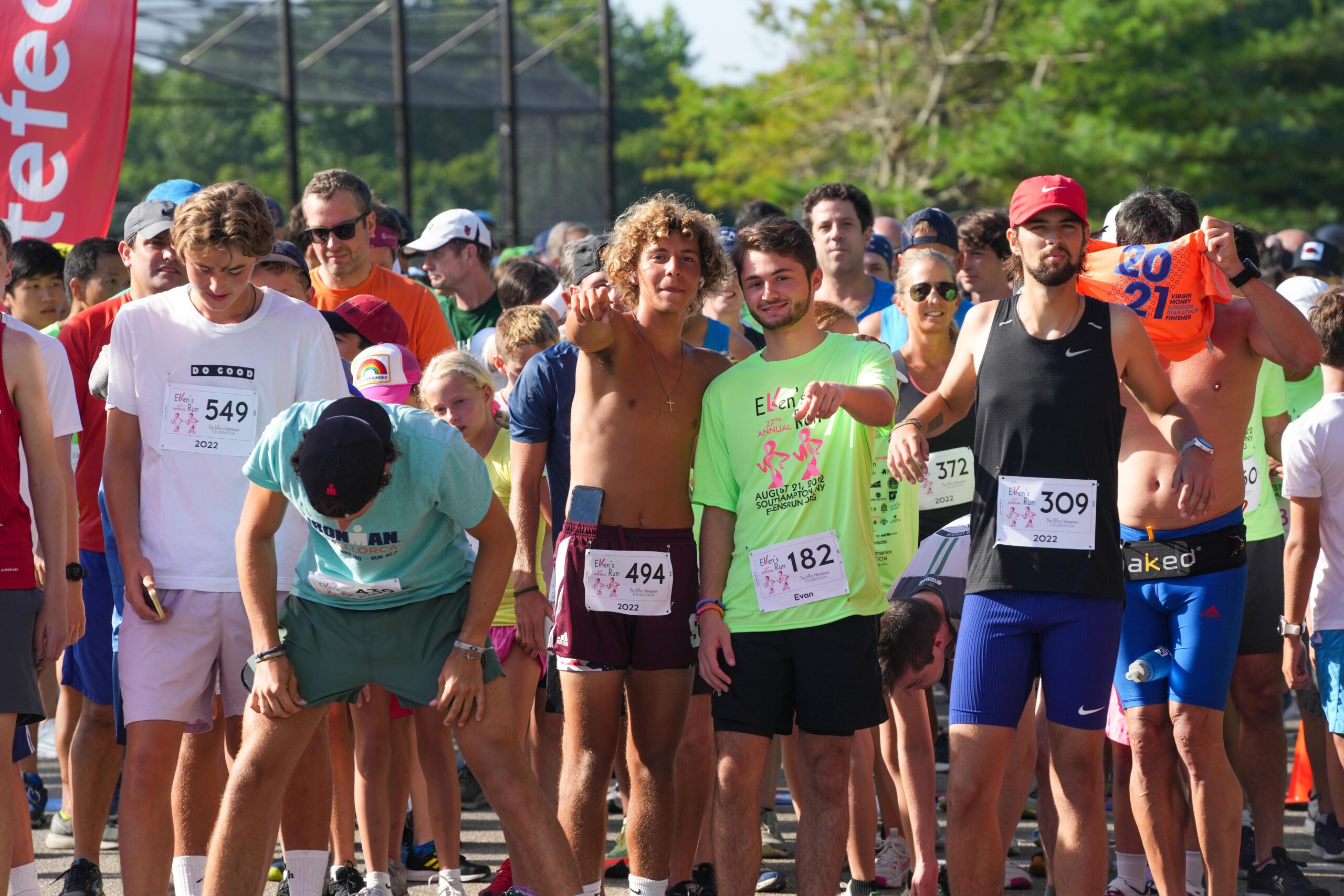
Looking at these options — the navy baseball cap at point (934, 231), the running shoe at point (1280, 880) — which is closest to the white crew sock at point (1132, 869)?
the running shoe at point (1280, 880)

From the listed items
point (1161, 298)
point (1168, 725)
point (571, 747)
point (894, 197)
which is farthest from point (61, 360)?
point (894, 197)

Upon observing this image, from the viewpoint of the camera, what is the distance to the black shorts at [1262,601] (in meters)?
5.05

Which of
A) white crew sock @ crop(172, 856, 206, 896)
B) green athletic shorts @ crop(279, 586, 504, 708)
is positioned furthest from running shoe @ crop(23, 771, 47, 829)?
green athletic shorts @ crop(279, 586, 504, 708)

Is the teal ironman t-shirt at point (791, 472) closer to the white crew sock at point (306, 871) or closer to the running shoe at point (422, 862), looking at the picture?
the white crew sock at point (306, 871)

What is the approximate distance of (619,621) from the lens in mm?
4160

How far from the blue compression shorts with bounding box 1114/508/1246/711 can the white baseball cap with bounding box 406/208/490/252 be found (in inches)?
137

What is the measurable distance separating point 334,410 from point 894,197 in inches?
816

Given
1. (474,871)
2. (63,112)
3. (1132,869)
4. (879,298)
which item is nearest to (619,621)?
(474,871)

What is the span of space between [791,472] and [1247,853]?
2.35 m

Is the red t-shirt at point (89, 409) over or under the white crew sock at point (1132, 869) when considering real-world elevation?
over

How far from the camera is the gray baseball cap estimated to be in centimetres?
490

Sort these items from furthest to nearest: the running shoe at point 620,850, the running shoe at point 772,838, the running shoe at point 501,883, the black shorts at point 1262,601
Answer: the running shoe at point 772,838
the running shoe at point 620,850
the black shorts at point 1262,601
the running shoe at point 501,883

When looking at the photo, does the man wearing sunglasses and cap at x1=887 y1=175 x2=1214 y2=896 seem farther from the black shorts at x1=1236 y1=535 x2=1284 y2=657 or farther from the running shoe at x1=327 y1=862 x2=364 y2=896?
the running shoe at x1=327 y1=862 x2=364 y2=896

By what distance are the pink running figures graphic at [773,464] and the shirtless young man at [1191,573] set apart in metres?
1.06
